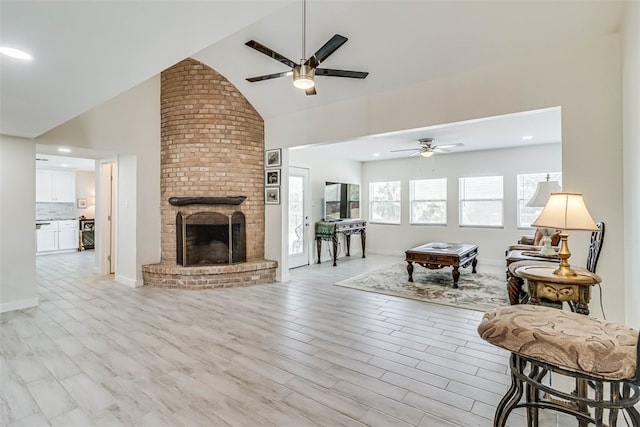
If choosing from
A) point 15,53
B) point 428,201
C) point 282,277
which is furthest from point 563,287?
point 428,201

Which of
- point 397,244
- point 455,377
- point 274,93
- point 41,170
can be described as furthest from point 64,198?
point 455,377

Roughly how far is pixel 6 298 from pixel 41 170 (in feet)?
22.5

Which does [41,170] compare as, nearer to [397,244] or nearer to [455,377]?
[397,244]

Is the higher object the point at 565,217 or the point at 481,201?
the point at 481,201

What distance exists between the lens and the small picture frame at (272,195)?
18.0 ft

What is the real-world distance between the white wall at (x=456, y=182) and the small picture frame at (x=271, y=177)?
421 cm

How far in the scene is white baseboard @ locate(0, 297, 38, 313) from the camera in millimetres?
3928

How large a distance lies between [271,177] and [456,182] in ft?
15.6

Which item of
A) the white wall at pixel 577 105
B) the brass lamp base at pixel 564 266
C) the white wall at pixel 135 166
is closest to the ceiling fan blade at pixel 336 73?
the white wall at pixel 577 105

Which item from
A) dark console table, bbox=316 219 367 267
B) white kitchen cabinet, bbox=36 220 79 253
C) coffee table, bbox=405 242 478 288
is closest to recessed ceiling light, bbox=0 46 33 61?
coffee table, bbox=405 242 478 288

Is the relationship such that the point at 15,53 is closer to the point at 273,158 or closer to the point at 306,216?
the point at 273,158

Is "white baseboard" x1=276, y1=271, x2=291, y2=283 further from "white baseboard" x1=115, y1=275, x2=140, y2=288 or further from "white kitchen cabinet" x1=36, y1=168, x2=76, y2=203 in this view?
"white kitchen cabinet" x1=36, y1=168, x2=76, y2=203

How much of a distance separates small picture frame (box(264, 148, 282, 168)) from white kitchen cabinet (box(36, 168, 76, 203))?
773 cm

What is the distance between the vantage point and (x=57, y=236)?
8.75 m
